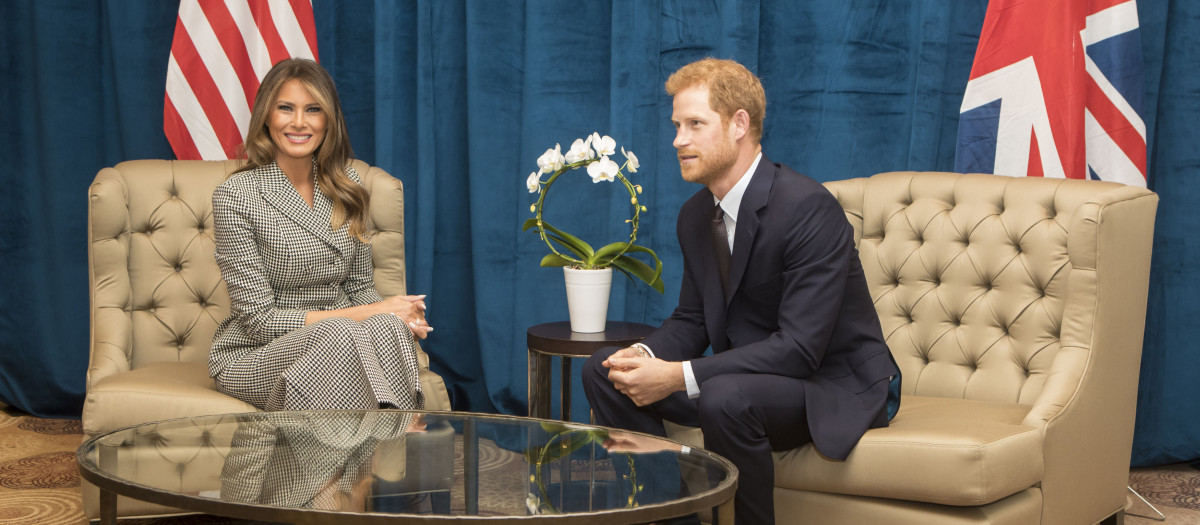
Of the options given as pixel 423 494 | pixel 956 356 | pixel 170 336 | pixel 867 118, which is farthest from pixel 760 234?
pixel 170 336

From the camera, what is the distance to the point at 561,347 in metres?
2.76

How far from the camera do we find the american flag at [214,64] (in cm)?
339

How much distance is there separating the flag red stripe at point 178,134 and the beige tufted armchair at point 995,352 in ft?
6.53

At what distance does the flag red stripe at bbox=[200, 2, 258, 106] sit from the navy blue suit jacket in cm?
178

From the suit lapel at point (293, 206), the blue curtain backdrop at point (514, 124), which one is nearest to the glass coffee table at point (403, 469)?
the suit lapel at point (293, 206)

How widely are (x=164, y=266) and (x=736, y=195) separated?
1.68 metres

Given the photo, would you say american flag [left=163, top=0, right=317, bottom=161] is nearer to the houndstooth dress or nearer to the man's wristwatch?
the houndstooth dress

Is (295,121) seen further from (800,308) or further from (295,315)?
(800,308)

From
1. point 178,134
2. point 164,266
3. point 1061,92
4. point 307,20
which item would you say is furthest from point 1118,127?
point 178,134

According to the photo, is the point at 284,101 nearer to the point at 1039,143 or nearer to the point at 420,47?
the point at 420,47

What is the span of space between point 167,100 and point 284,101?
0.85 meters

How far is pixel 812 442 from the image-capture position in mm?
2234

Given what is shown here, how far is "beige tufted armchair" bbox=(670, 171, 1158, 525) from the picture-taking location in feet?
7.01

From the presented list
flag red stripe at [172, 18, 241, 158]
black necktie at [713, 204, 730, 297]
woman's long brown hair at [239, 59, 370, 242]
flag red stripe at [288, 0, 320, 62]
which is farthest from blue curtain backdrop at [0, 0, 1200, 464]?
black necktie at [713, 204, 730, 297]
